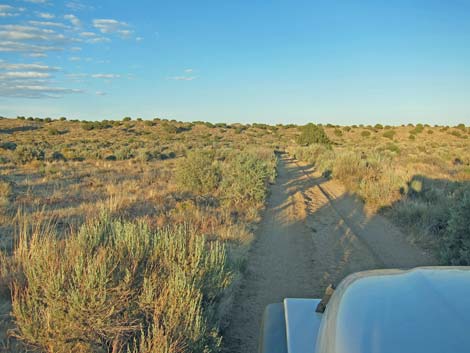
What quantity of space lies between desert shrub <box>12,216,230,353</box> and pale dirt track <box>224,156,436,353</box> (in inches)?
32.9

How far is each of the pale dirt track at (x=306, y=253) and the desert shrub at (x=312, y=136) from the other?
2853 centimetres

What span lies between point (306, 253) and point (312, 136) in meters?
34.9

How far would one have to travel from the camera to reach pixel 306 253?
771 cm

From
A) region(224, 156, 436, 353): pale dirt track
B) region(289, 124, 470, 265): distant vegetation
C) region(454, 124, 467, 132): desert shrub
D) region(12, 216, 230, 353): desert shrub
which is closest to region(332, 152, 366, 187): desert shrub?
region(289, 124, 470, 265): distant vegetation

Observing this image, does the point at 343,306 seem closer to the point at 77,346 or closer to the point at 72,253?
the point at 77,346

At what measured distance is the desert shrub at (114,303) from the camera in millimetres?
3363

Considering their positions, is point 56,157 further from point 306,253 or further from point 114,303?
point 114,303

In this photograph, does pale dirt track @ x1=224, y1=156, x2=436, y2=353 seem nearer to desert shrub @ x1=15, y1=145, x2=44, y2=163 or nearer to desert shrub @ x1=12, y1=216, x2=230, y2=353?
desert shrub @ x1=12, y1=216, x2=230, y2=353

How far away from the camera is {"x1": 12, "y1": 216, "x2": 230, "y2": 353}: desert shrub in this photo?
336cm

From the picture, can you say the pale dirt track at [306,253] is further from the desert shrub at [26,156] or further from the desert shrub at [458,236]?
the desert shrub at [26,156]

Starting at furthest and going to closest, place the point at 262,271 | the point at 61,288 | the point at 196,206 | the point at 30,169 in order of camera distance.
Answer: the point at 30,169 < the point at 196,206 < the point at 262,271 < the point at 61,288

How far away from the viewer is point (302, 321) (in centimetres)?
244

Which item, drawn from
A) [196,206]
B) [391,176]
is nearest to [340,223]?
[196,206]

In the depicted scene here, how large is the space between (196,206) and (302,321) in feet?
26.9
